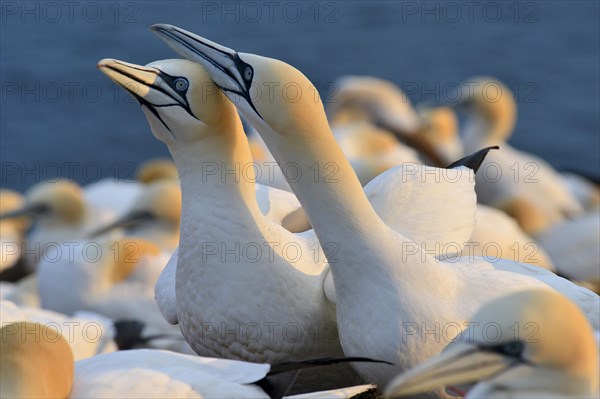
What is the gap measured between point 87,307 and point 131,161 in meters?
6.88

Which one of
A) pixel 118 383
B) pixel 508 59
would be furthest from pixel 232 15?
pixel 118 383

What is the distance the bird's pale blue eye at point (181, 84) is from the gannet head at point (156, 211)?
162 inches

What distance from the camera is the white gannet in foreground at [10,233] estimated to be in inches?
363

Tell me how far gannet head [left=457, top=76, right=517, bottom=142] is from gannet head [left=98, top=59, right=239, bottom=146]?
23.6ft

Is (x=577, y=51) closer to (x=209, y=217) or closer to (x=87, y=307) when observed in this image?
(x=87, y=307)

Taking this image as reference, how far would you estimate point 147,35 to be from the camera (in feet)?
55.8

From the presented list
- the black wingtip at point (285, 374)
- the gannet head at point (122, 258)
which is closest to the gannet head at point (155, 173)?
the gannet head at point (122, 258)

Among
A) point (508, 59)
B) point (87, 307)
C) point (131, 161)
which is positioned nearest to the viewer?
point (87, 307)

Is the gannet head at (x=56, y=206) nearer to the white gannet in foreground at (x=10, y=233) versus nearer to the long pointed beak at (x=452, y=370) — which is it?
the white gannet in foreground at (x=10, y=233)

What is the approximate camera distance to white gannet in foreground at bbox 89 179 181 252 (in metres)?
8.71

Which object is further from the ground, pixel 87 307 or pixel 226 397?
pixel 226 397

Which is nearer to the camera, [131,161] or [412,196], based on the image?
[412,196]

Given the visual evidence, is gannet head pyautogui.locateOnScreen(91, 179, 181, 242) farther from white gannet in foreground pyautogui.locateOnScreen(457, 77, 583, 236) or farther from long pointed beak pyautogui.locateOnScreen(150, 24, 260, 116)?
long pointed beak pyautogui.locateOnScreen(150, 24, 260, 116)

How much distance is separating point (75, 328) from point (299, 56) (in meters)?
10.8
